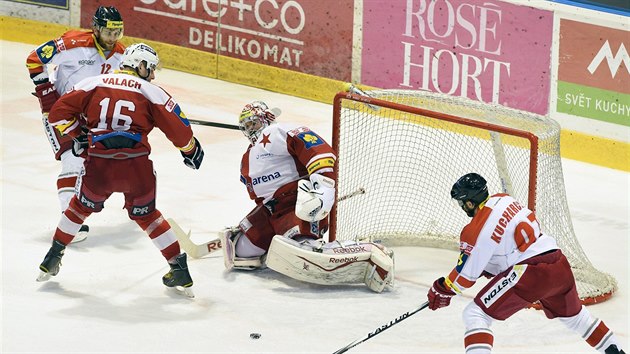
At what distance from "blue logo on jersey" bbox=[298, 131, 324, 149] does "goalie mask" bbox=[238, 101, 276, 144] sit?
0.23 metres

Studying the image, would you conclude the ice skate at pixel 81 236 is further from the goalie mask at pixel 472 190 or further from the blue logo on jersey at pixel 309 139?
the goalie mask at pixel 472 190

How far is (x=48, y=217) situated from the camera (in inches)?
321

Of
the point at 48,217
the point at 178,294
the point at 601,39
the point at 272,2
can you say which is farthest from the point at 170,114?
the point at 272,2

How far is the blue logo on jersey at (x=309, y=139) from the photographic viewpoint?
278 inches

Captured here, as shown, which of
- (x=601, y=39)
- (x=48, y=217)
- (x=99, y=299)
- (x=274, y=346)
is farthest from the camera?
(x=601, y=39)

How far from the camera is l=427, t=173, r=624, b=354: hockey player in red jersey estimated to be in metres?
5.93

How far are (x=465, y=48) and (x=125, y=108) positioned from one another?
3.51 metres

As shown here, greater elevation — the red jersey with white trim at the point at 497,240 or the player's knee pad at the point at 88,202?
the red jersey with white trim at the point at 497,240

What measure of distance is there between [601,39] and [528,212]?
11.1 feet

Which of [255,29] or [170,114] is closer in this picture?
[170,114]

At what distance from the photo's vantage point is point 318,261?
23.5 feet

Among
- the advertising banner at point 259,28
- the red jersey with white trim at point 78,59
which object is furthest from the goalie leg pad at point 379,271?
the advertising banner at point 259,28

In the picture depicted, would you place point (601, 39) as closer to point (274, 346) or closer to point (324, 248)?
point (324, 248)

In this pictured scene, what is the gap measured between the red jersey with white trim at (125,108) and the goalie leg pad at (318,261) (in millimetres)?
734
